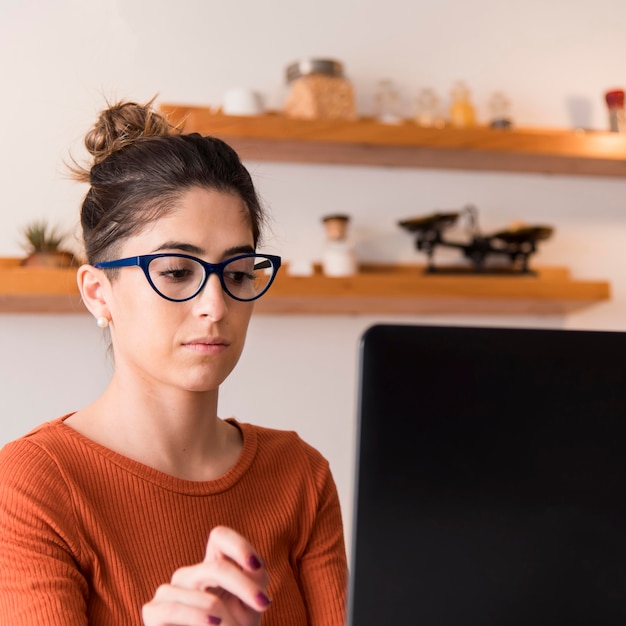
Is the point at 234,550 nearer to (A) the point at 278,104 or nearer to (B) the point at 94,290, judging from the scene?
(B) the point at 94,290

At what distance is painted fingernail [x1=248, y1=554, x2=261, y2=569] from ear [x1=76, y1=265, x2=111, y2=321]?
0.59 m

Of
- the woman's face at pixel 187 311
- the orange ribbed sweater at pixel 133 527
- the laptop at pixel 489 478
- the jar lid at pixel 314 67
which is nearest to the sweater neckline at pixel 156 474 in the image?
the orange ribbed sweater at pixel 133 527

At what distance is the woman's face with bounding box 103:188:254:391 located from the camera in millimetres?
1046

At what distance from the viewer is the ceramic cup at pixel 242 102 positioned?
8.69 ft

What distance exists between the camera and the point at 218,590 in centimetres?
72

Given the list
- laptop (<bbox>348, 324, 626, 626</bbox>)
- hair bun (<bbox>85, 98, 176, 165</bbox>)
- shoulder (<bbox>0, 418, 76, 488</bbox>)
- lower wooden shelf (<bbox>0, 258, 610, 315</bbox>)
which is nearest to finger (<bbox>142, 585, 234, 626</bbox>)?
laptop (<bbox>348, 324, 626, 626</bbox>)

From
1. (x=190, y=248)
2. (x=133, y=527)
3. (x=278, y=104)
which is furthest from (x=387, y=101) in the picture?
(x=133, y=527)

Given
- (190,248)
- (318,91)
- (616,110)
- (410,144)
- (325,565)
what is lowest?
(325,565)

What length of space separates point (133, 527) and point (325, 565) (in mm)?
305

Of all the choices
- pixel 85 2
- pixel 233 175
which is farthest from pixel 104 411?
pixel 85 2

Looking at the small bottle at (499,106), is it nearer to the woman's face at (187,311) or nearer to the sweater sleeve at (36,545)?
the woman's face at (187,311)

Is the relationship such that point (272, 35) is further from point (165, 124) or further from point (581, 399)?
point (581, 399)

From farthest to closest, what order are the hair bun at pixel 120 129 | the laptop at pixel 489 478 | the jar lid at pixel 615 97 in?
the jar lid at pixel 615 97 → the hair bun at pixel 120 129 → the laptop at pixel 489 478

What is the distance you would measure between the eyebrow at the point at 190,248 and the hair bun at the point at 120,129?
25cm
